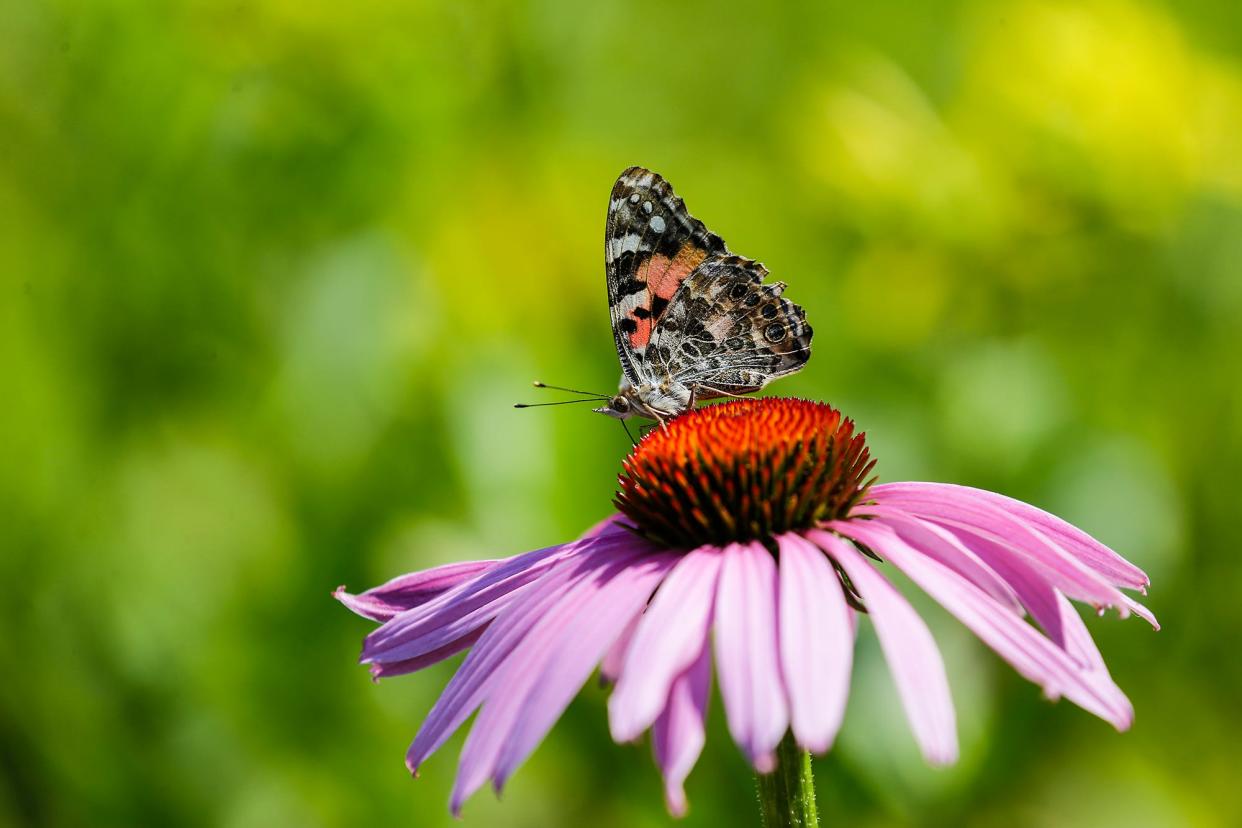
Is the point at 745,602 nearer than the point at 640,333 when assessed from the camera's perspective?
Yes

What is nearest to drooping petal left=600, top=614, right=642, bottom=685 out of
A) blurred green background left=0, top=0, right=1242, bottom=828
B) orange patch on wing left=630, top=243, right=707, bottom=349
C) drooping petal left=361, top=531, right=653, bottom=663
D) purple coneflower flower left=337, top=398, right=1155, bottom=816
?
purple coneflower flower left=337, top=398, right=1155, bottom=816

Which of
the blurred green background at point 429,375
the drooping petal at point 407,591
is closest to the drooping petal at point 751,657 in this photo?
the drooping petal at point 407,591

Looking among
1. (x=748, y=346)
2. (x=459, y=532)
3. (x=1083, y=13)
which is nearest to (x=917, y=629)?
(x=748, y=346)

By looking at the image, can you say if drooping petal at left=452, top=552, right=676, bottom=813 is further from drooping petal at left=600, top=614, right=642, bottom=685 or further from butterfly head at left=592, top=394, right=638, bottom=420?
butterfly head at left=592, top=394, right=638, bottom=420

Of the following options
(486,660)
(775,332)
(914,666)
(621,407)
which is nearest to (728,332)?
(775,332)

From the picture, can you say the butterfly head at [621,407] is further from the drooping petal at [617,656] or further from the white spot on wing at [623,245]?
the drooping petal at [617,656]

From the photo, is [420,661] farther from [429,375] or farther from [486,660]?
[429,375]

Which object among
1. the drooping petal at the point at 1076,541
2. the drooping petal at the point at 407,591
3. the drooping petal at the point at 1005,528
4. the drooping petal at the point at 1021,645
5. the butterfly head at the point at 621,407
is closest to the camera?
the drooping petal at the point at 1021,645
